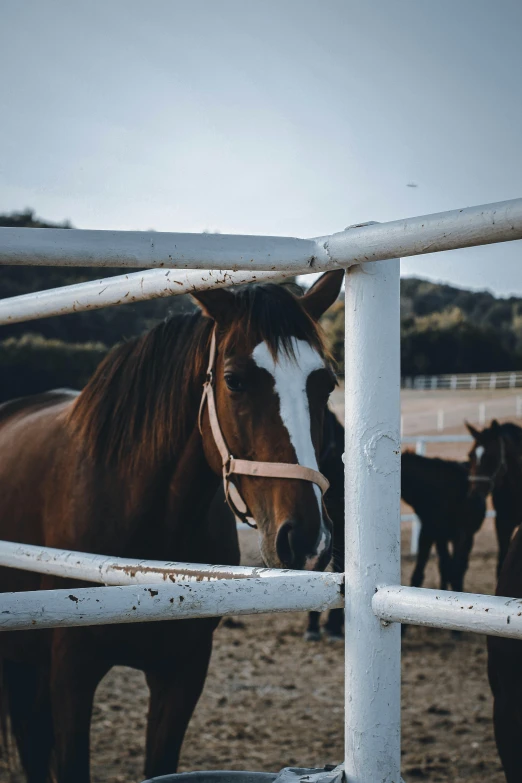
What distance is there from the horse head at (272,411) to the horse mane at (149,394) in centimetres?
6

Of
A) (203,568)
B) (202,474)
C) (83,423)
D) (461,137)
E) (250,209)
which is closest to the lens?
(203,568)

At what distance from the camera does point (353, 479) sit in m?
0.84

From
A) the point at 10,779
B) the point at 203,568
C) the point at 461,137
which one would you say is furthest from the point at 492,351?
the point at 203,568

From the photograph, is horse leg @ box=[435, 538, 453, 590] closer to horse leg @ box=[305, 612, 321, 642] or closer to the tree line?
horse leg @ box=[305, 612, 321, 642]

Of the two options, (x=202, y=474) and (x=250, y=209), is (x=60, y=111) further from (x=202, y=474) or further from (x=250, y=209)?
(x=202, y=474)

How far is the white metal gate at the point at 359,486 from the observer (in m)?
0.73

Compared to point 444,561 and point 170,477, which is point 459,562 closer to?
point 444,561

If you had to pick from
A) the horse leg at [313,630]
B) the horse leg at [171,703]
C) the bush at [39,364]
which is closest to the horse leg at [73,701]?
the horse leg at [171,703]

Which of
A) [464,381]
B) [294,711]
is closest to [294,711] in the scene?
[294,711]

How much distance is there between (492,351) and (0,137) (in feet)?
40.2

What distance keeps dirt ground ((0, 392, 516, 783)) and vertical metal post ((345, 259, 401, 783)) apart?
250cm

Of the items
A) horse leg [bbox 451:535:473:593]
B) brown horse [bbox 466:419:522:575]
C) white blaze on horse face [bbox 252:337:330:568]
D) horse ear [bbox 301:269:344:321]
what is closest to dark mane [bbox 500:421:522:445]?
brown horse [bbox 466:419:522:575]

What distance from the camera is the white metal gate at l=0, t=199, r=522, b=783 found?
0.73 m

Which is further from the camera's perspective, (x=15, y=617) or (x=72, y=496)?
(x=72, y=496)
